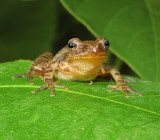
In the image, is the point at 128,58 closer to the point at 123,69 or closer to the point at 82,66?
the point at 82,66

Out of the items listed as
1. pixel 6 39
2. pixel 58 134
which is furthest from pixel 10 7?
pixel 58 134

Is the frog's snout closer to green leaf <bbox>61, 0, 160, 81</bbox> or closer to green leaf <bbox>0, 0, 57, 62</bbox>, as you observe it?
green leaf <bbox>61, 0, 160, 81</bbox>

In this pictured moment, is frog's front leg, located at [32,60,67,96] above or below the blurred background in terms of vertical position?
below

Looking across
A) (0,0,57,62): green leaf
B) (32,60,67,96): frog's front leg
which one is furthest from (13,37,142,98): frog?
(0,0,57,62): green leaf

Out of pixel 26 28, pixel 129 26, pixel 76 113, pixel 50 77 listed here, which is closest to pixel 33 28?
Answer: pixel 26 28

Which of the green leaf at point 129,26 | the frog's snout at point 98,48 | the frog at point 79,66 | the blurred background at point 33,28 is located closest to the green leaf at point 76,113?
the frog at point 79,66

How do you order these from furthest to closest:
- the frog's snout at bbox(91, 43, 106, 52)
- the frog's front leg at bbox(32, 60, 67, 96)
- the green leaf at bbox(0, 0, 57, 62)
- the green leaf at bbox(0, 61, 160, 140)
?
the green leaf at bbox(0, 0, 57, 62)
the frog's snout at bbox(91, 43, 106, 52)
the frog's front leg at bbox(32, 60, 67, 96)
the green leaf at bbox(0, 61, 160, 140)

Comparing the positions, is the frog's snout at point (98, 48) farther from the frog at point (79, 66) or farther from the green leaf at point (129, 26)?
the green leaf at point (129, 26)
